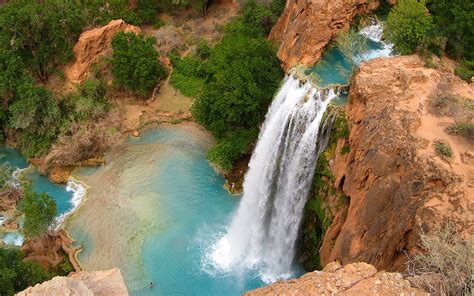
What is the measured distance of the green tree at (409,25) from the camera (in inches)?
888

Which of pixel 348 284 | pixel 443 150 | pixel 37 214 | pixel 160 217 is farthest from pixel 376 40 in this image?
pixel 37 214

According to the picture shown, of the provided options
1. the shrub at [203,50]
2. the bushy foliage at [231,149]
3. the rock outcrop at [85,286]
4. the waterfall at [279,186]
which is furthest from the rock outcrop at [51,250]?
the shrub at [203,50]

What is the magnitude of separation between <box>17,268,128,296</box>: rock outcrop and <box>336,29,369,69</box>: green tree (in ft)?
50.9

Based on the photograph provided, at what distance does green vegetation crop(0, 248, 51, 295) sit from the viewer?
1734 centimetres

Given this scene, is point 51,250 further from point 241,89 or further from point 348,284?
point 348,284

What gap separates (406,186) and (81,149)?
63.4ft

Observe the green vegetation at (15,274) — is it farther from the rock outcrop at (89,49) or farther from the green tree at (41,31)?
the green tree at (41,31)

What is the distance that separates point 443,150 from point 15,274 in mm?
15352

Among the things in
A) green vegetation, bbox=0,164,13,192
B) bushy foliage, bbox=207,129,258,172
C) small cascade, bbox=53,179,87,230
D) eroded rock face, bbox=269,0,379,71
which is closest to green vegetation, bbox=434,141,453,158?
eroded rock face, bbox=269,0,379,71

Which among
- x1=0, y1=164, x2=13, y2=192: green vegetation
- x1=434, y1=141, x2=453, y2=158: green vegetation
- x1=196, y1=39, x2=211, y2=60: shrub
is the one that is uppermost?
x1=434, y1=141, x2=453, y2=158: green vegetation

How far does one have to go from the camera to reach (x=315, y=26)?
25797 millimetres

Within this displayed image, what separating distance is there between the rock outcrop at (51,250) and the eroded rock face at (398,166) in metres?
11.7

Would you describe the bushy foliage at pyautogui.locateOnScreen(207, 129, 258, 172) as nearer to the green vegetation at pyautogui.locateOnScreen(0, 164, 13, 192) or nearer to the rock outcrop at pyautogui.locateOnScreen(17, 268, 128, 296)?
the green vegetation at pyautogui.locateOnScreen(0, 164, 13, 192)

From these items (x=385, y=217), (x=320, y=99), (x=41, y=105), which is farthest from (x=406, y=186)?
(x=41, y=105)
